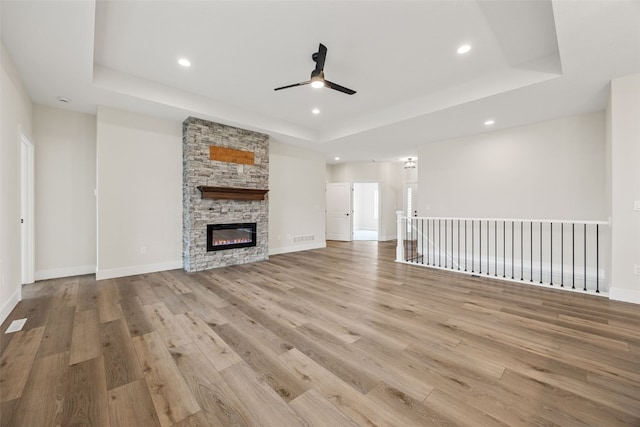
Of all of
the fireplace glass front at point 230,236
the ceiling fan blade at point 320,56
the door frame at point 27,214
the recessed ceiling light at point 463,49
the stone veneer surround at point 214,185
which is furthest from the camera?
the fireplace glass front at point 230,236

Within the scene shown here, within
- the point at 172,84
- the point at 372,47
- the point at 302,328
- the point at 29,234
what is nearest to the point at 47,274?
the point at 29,234

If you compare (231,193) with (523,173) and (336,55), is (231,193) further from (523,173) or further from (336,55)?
(523,173)

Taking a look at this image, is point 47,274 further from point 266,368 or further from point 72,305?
point 266,368

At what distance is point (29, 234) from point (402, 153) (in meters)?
8.11

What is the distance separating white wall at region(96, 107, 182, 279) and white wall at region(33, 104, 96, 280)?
1.83ft

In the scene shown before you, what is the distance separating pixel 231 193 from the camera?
509 centimetres

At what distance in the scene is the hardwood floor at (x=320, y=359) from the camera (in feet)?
4.78

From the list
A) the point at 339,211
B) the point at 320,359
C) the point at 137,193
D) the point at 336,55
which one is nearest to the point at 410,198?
the point at 339,211

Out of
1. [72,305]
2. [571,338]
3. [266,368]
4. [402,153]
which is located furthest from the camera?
[402,153]

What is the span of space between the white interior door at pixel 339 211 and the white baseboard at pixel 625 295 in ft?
20.8

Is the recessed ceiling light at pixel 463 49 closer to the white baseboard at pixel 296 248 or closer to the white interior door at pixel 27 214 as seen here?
the white baseboard at pixel 296 248

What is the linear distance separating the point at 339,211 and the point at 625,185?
22.3 feet

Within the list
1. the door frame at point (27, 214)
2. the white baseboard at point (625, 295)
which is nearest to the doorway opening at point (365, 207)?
the white baseboard at point (625, 295)

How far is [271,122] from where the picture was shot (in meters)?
5.49
